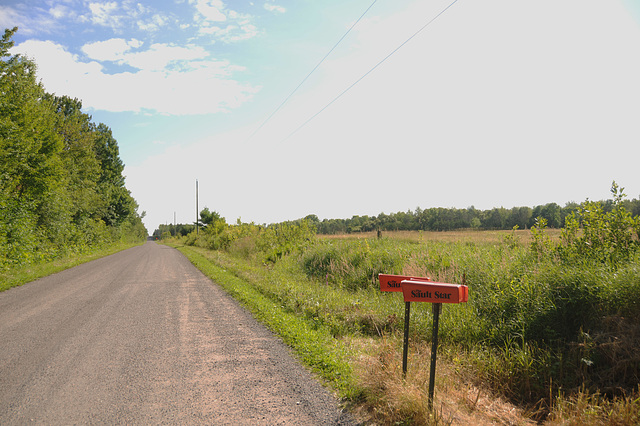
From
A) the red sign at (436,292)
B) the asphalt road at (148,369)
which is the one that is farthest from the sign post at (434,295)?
the asphalt road at (148,369)

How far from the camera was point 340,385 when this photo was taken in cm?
374

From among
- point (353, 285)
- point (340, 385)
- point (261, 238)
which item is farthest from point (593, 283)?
point (261, 238)

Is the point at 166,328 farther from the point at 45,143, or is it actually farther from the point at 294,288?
the point at 45,143

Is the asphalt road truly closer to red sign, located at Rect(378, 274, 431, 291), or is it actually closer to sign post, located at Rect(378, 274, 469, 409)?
sign post, located at Rect(378, 274, 469, 409)

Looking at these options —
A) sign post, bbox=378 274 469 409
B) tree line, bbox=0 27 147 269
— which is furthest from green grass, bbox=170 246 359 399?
tree line, bbox=0 27 147 269

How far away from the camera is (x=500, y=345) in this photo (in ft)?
15.4

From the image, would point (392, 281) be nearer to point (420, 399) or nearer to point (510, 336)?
point (420, 399)

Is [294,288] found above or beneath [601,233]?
beneath

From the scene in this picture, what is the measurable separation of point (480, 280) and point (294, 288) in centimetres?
483

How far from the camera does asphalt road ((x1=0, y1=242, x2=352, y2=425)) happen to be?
10.5 feet

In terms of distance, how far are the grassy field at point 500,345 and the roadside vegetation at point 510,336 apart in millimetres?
15

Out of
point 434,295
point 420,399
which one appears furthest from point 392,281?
point 420,399

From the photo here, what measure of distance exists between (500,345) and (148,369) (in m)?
4.95

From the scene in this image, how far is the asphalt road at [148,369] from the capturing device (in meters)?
3.19
